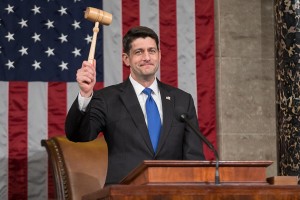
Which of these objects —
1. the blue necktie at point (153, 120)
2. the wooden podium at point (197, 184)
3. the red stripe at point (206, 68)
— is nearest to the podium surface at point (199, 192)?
the wooden podium at point (197, 184)

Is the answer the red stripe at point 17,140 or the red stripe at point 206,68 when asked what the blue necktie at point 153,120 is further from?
the red stripe at point 206,68

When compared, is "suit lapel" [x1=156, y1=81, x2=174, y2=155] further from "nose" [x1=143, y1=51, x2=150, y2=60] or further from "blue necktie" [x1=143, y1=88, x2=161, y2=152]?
"nose" [x1=143, y1=51, x2=150, y2=60]

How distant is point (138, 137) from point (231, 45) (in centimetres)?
373

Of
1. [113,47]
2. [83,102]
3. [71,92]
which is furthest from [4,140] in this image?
[83,102]

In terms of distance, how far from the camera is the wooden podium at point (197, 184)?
316 centimetres

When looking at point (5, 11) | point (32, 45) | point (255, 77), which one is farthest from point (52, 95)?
Answer: point (255, 77)

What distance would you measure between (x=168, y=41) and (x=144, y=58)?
3.16 m

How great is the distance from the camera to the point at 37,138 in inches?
276

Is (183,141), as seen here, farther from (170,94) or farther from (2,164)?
(2,164)

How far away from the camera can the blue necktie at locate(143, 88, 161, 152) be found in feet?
14.1

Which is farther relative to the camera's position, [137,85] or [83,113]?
[137,85]

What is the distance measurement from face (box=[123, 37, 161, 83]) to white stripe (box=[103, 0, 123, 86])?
2835 mm

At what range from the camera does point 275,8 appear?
7.27 m

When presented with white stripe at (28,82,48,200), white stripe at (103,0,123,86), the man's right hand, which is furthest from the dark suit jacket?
white stripe at (103,0,123,86)
